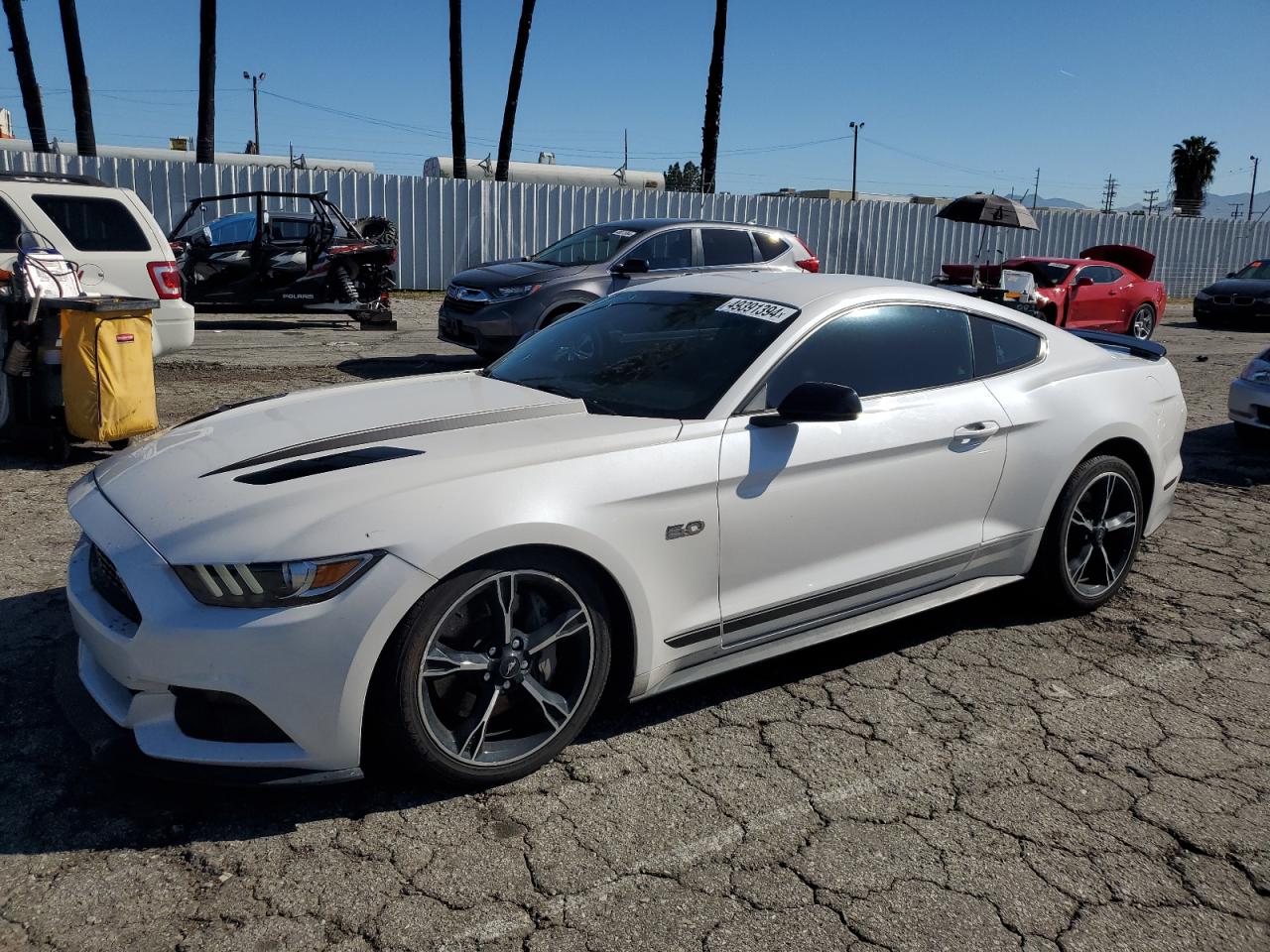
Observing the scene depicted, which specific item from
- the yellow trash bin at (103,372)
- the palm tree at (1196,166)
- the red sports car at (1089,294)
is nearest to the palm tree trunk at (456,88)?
the red sports car at (1089,294)

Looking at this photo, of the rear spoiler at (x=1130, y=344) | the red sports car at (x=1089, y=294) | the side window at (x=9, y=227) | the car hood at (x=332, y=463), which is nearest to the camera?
the car hood at (x=332, y=463)

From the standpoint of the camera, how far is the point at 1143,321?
17047 millimetres

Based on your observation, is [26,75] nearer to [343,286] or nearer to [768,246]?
[343,286]

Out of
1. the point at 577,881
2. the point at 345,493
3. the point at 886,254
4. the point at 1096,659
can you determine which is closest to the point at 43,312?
the point at 345,493

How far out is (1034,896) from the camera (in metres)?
2.72

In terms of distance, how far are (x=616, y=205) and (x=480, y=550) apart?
20.9 metres

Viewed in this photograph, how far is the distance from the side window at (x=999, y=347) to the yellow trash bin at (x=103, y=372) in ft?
16.9

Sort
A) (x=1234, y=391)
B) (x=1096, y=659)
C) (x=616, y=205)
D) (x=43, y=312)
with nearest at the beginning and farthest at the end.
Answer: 1. (x=1096, y=659)
2. (x=43, y=312)
3. (x=1234, y=391)
4. (x=616, y=205)

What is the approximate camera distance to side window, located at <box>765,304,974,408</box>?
12.5 ft

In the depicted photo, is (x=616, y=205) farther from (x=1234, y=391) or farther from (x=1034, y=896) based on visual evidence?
(x=1034, y=896)

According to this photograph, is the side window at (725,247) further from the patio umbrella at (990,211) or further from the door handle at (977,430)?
the door handle at (977,430)

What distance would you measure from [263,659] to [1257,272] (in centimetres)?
2292

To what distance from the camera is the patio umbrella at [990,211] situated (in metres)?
16.8

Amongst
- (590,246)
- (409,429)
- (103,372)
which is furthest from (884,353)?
(590,246)
